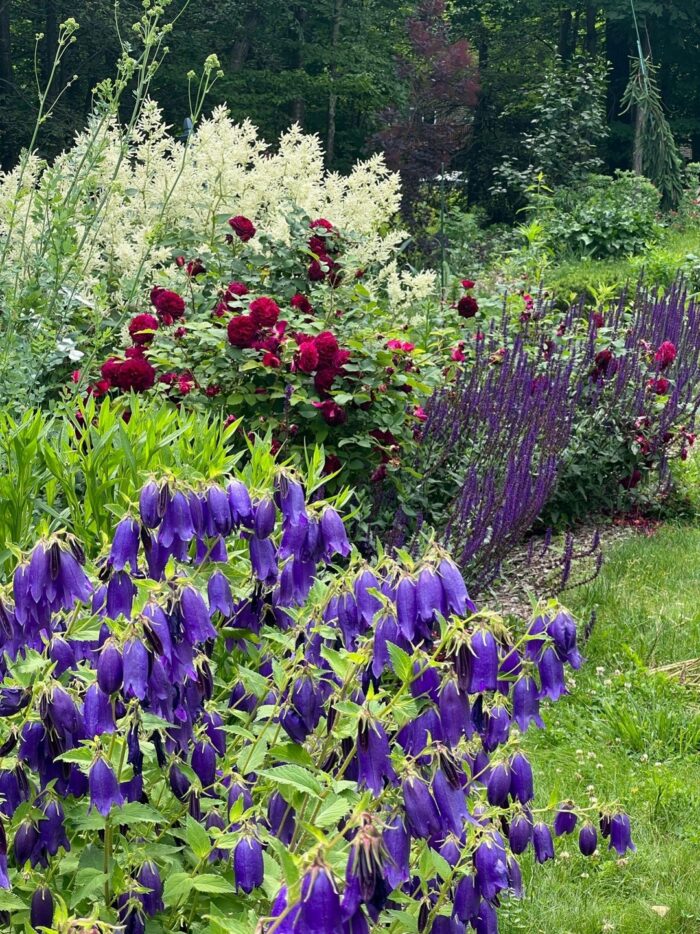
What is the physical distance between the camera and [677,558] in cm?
479

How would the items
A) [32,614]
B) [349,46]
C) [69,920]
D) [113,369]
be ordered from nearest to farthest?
[69,920] < [32,614] < [113,369] < [349,46]

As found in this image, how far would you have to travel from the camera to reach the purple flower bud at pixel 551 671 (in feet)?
4.83

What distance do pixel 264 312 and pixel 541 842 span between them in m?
2.69

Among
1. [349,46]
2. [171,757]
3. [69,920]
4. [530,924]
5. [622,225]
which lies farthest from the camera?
[349,46]

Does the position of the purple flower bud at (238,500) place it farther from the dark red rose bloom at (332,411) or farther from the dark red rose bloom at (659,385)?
the dark red rose bloom at (659,385)

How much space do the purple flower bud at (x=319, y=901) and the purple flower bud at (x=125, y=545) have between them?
0.60 meters

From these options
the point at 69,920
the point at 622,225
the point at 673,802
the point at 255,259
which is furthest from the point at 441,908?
the point at 622,225

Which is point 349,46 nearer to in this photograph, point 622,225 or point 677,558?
point 622,225

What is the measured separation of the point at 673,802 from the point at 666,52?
23887 millimetres

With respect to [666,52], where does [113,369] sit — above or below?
below

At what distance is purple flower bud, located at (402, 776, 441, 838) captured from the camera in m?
1.20

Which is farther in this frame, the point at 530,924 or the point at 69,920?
the point at 530,924

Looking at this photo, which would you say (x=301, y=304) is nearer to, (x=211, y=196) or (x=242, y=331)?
(x=242, y=331)

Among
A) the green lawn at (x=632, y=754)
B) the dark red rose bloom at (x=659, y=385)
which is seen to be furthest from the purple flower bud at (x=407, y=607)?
the dark red rose bloom at (x=659, y=385)
